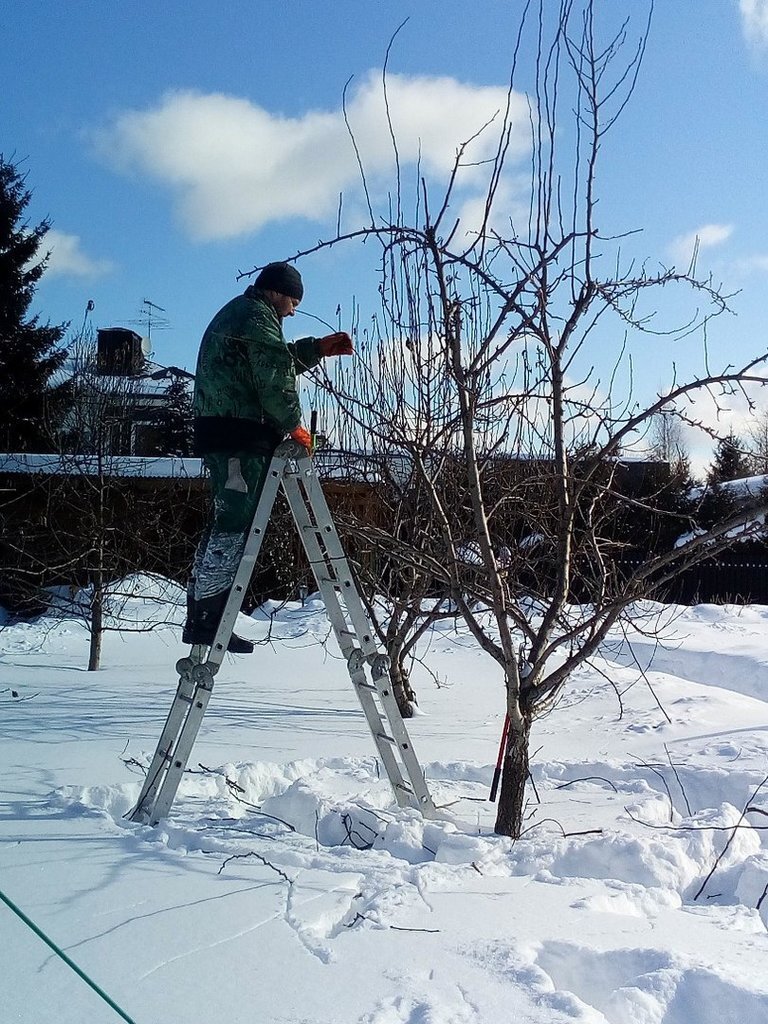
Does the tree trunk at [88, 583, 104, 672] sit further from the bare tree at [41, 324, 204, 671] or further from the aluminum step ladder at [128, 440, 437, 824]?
the aluminum step ladder at [128, 440, 437, 824]

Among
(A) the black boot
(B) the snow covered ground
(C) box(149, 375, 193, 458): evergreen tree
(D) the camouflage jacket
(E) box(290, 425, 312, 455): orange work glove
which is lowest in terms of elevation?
(B) the snow covered ground

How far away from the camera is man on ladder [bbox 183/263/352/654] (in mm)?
3035

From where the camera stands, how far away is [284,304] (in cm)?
328

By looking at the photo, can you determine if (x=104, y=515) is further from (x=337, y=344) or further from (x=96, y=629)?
(x=337, y=344)

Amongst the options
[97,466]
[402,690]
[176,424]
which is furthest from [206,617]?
[176,424]

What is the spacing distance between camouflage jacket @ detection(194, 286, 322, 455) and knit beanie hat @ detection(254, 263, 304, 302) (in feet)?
0.40

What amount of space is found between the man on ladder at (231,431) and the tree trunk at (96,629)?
154 inches

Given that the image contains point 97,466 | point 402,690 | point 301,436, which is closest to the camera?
point 301,436

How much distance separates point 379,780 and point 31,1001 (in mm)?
2231

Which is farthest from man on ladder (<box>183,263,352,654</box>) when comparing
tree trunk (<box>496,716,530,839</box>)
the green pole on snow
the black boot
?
the green pole on snow

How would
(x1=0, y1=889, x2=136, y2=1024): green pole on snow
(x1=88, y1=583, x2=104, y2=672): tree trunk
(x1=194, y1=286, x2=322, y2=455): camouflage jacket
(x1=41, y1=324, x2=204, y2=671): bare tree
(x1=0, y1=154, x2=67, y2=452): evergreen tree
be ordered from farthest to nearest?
1. (x1=0, y1=154, x2=67, y2=452): evergreen tree
2. (x1=41, y1=324, x2=204, y2=671): bare tree
3. (x1=88, y1=583, x2=104, y2=672): tree trunk
4. (x1=194, y1=286, x2=322, y2=455): camouflage jacket
5. (x1=0, y1=889, x2=136, y2=1024): green pole on snow

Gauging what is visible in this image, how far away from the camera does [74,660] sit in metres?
7.21

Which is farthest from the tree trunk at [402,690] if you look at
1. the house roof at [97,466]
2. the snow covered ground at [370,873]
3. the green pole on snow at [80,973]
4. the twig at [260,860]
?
the green pole on snow at [80,973]

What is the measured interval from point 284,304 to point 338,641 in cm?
127
